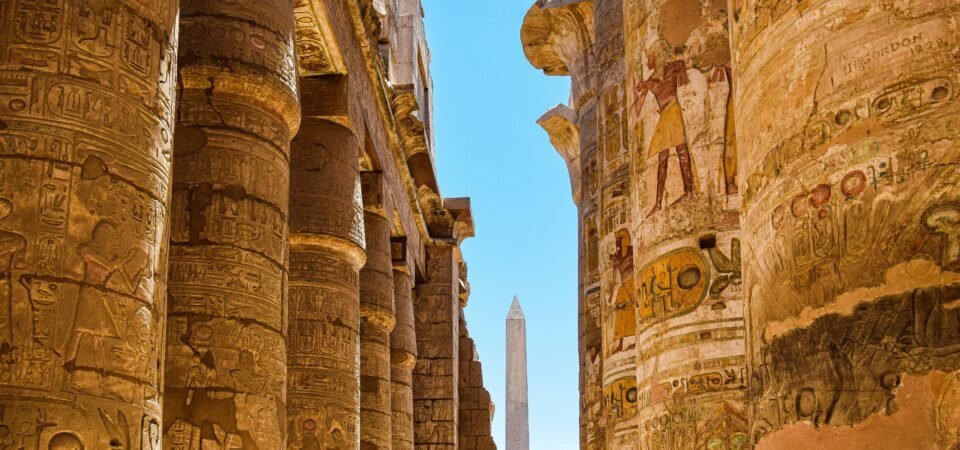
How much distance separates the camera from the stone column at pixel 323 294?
9539mm

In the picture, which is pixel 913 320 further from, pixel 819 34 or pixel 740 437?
pixel 740 437

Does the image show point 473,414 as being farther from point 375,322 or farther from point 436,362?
point 375,322

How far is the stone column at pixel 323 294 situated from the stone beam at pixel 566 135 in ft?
26.9

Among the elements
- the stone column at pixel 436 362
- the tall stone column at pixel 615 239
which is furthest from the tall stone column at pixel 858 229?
the stone column at pixel 436 362

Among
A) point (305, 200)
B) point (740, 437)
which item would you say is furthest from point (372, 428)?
point (740, 437)

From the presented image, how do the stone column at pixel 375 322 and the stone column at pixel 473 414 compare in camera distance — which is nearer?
the stone column at pixel 375 322

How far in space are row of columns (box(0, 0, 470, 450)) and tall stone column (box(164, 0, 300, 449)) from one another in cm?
1

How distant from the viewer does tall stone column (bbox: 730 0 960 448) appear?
8.02 ft

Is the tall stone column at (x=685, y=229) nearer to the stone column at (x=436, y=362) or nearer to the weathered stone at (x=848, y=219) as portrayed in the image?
the weathered stone at (x=848, y=219)

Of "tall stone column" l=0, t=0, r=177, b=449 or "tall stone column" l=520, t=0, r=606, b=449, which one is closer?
"tall stone column" l=0, t=0, r=177, b=449

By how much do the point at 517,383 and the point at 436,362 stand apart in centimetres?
1807

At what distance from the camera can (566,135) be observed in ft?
61.0

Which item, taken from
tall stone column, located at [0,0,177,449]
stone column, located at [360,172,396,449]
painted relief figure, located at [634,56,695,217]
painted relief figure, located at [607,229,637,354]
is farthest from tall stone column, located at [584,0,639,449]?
tall stone column, located at [0,0,177,449]

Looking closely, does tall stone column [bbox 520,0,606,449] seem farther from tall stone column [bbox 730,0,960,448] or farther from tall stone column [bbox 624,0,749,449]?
tall stone column [bbox 730,0,960,448]
